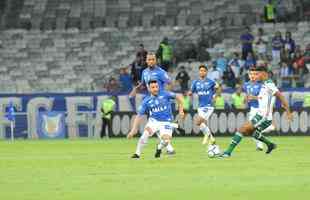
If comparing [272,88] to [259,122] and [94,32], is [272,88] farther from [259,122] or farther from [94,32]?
[94,32]

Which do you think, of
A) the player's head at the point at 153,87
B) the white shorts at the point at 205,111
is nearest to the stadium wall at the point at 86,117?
the white shorts at the point at 205,111

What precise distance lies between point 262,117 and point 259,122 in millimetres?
134

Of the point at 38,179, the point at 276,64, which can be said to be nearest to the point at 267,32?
the point at 276,64

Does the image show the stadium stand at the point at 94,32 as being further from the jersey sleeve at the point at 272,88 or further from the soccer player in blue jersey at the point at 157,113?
the soccer player in blue jersey at the point at 157,113

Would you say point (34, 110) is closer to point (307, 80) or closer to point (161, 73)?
point (307, 80)

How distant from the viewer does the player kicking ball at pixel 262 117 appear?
22.8 m

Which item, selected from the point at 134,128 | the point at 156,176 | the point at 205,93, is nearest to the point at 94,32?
the point at 205,93

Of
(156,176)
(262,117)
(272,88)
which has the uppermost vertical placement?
(272,88)

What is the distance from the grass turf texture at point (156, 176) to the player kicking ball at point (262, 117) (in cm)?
36

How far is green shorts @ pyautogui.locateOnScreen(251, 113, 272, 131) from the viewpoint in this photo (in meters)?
23.2

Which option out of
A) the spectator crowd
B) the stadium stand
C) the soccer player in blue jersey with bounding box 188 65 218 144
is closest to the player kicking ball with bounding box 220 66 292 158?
the soccer player in blue jersey with bounding box 188 65 218 144

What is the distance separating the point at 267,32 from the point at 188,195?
1254 inches

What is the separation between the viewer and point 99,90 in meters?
45.8

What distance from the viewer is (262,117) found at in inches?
917
